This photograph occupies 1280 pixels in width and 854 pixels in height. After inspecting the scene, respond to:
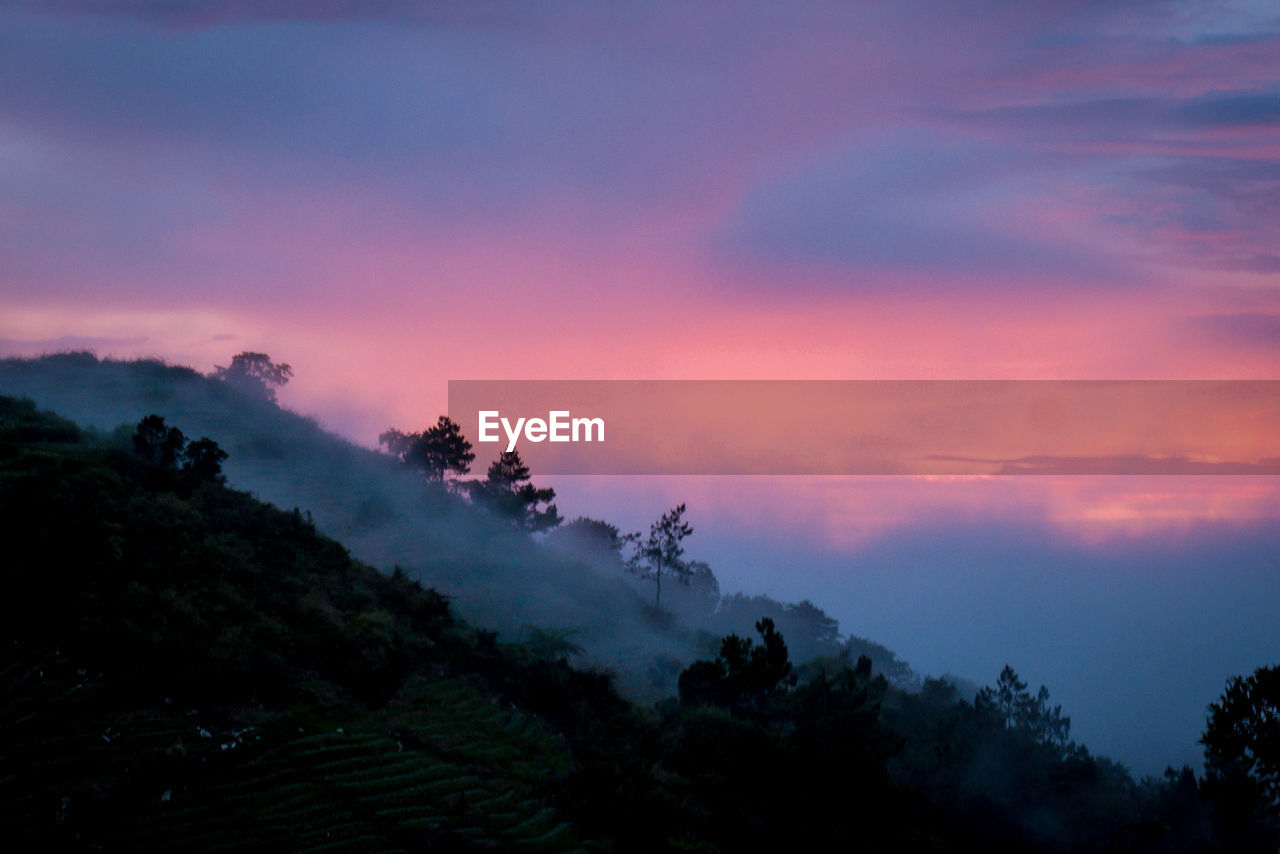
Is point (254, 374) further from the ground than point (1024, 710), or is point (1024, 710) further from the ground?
point (254, 374)

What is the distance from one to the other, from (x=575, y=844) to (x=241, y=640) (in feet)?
29.0

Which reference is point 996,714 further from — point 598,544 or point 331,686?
point 598,544

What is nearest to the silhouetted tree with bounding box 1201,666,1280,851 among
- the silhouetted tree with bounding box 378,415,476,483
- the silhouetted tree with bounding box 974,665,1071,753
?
the silhouetted tree with bounding box 974,665,1071,753

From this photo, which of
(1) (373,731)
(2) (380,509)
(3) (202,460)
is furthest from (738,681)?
(2) (380,509)

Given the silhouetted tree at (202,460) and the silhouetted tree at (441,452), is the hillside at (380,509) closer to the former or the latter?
the silhouetted tree at (441,452)

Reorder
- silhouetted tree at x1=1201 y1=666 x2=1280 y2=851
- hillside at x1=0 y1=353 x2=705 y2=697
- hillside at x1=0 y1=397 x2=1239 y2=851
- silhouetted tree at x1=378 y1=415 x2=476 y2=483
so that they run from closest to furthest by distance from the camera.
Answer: hillside at x1=0 y1=397 x2=1239 y2=851, silhouetted tree at x1=1201 y1=666 x2=1280 y2=851, hillside at x1=0 y1=353 x2=705 y2=697, silhouetted tree at x1=378 y1=415 x2=476 y2=483

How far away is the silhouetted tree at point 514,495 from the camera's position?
198 feet

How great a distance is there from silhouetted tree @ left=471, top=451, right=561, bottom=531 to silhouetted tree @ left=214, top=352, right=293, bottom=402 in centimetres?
3236

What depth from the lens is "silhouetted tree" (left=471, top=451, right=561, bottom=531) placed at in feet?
198

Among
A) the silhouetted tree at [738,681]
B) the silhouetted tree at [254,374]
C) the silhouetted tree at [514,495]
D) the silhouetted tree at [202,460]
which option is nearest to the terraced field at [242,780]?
the silhouetted tree at [738,681]

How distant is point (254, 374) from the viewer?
8225 cm

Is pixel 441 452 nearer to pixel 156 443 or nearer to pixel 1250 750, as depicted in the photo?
pixel 156 443

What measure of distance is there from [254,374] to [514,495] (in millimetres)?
40981

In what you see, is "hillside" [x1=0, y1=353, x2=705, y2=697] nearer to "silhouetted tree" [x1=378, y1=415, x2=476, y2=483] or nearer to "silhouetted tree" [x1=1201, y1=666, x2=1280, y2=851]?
"silhouetted tree" [x1=378, y1=415, x2=476, y2=483]
